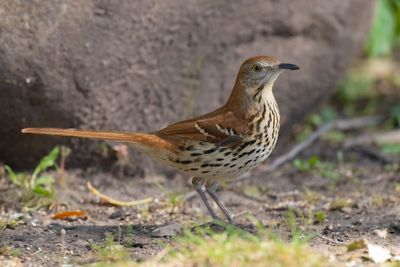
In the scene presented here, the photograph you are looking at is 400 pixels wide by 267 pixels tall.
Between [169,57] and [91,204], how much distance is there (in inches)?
49.4

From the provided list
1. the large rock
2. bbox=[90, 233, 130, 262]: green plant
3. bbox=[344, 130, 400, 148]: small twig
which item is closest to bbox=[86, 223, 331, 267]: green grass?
bbox=[90, 233, 130, 262]: green plant

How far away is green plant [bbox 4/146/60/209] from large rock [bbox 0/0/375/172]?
0.17 meters

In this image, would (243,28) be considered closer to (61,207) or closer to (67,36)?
(67,36)

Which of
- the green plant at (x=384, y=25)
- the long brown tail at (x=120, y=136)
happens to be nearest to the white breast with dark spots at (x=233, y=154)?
the long brown tail at (x=120, y=136)

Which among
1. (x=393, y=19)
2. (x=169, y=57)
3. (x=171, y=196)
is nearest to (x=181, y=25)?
(x=169, y=57)

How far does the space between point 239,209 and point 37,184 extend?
1410 mm

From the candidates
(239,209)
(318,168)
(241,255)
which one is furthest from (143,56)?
(241,255)

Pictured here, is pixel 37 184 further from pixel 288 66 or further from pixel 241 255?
pixel 241 255

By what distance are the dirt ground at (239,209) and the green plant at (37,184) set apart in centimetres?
8

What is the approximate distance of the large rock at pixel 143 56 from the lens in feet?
17.7

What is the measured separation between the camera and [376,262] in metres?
3.89

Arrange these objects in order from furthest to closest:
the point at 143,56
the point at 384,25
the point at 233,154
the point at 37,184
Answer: the point at 384,25 < the point at 143,56 < the point at 37,184 < the point at 233,154

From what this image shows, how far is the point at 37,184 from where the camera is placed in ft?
18.0

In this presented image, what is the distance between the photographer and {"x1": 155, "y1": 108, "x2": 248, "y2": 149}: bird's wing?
4.72m
